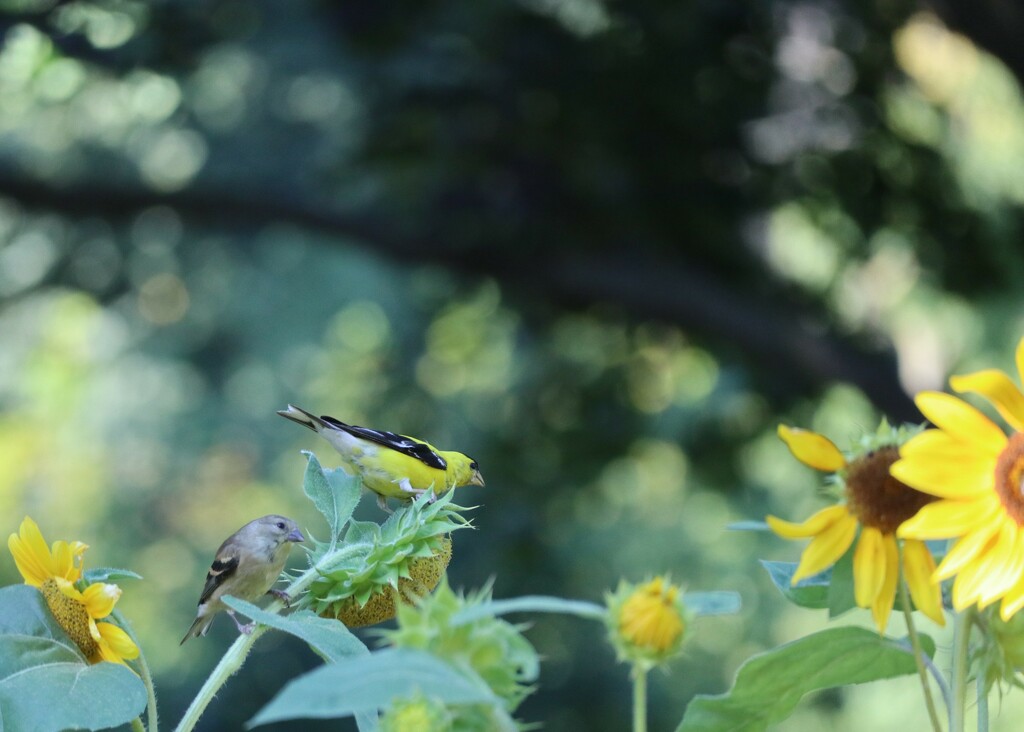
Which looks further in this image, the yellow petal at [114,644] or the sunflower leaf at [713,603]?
the yellow petal at [114,644]

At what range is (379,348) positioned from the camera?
4992mm

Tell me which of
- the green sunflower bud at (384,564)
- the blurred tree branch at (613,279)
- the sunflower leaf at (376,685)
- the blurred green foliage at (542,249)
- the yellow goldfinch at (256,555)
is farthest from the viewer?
the blurred tree branch at (613,279)

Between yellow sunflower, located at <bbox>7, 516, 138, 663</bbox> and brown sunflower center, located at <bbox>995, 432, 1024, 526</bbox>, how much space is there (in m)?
0.39

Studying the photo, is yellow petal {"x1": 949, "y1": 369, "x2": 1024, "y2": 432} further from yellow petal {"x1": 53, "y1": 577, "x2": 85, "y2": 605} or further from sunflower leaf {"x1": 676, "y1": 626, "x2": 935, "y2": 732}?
yellow petal {"x1": 53, "y1": 577, "x2": 85, "y2": 605}

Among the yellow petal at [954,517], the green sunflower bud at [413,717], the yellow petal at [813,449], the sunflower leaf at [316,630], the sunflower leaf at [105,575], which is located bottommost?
the sunflower leaf at [105,575]

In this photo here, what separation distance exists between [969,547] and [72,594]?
0.41m

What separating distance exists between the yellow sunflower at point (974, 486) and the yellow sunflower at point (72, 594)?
0.37 metres

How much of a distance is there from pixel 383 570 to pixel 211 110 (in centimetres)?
408

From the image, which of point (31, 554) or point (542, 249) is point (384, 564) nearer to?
point (31, 554)

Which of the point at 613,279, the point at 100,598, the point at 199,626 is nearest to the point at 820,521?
the point at 100,598

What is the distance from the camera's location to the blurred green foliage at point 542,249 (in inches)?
130

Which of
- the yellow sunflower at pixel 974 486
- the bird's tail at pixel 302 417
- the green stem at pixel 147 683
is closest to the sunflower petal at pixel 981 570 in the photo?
the yellow sunflower at pixel 974 486

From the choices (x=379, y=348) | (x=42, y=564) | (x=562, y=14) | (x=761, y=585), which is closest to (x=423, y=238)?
(x=562, y=14)

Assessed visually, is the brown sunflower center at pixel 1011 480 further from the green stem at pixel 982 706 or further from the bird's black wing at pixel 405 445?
the bird's black wing at pixel 405 445
